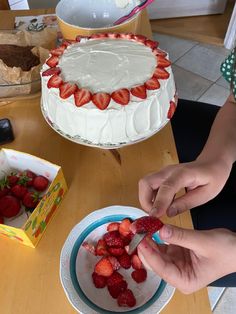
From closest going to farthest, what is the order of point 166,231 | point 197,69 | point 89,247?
point 166,231 → point 89,247 → point 197,69

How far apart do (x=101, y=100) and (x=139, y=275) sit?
0.32m

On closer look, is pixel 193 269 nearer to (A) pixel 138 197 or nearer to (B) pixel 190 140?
(A) pixel 138 197

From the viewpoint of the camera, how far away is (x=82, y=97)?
0.59m

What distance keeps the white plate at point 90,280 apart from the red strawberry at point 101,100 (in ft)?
0.63

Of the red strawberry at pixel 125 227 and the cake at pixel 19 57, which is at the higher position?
the cake at pixel 19 57

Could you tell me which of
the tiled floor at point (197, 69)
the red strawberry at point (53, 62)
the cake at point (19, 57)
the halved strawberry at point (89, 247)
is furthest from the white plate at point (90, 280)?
the tiled floor at point (197, 69)

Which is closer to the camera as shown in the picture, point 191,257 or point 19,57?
point 191,257

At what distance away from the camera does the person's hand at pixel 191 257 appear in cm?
50

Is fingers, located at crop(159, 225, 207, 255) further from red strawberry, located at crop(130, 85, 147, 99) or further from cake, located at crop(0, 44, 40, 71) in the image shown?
cake, located at crop(0, 44, 40, 71)

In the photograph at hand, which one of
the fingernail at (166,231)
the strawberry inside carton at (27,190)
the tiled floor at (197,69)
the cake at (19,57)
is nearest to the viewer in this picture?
the fingernail at (166,231)

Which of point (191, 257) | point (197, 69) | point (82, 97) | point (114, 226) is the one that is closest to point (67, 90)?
point (82, 97)

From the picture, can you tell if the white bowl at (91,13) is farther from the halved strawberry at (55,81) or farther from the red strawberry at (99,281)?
the red strawberry at (99,281)

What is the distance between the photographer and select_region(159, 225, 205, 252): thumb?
1.60ft

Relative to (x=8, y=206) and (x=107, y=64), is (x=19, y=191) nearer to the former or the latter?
(x=8, y=206)
